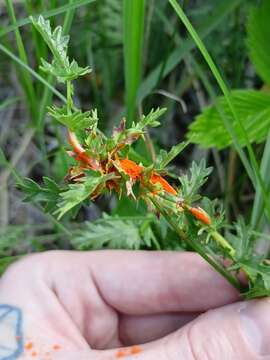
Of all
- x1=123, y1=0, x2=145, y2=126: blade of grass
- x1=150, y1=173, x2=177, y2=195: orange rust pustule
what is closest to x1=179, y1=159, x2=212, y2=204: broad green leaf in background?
x1=150, y1=173, x2=177, y2=195: orange rust pustule

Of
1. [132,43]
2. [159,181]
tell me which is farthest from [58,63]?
[132,43]

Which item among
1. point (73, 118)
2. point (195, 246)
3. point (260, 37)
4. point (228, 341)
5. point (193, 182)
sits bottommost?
point (228, 341)

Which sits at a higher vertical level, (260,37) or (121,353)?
(260,37)

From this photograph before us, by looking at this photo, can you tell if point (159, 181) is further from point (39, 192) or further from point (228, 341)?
point (228, 341)

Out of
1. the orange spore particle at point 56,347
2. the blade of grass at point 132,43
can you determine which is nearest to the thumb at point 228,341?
the orange spore particle at point 56,347

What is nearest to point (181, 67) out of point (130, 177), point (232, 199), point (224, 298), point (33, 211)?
point (232, 199)

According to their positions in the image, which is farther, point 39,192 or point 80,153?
point 39,192
